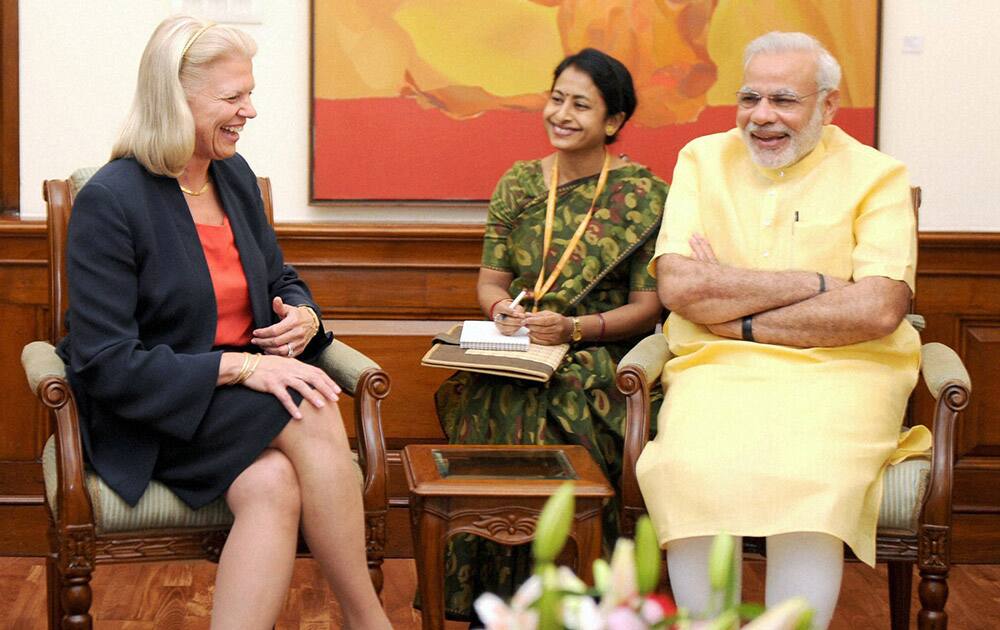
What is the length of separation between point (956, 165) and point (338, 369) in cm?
218

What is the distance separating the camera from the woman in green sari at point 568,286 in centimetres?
345

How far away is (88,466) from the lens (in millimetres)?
2869

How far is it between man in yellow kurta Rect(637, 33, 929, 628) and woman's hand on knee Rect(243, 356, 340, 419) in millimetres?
722

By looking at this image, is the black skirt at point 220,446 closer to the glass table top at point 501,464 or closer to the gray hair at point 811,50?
the glass table top at point 501,464

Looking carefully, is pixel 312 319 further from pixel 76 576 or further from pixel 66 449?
pixel 76 576

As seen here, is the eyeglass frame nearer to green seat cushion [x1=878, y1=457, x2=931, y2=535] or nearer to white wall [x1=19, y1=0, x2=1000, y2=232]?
green seat cushion [x1=878, y1=457, x2=931, y2=535]

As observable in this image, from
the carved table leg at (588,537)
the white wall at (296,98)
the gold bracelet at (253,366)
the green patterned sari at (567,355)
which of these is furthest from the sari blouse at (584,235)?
the gold bracelet at (253,366)

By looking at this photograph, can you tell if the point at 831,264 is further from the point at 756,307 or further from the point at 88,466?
the point at 88,466

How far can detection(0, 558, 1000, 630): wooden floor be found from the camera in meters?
3.58

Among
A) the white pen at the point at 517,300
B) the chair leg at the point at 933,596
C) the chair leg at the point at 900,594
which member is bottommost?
the chair leg at the point at 900,594

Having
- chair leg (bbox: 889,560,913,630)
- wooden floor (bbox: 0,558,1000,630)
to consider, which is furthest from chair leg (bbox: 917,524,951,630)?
wooden floor (bbox: 0,558,1000,630)

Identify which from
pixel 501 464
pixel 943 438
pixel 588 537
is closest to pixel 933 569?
pixel 943 438

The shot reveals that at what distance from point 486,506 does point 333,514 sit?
12.6 inches

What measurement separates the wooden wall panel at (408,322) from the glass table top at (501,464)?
1153 mm
